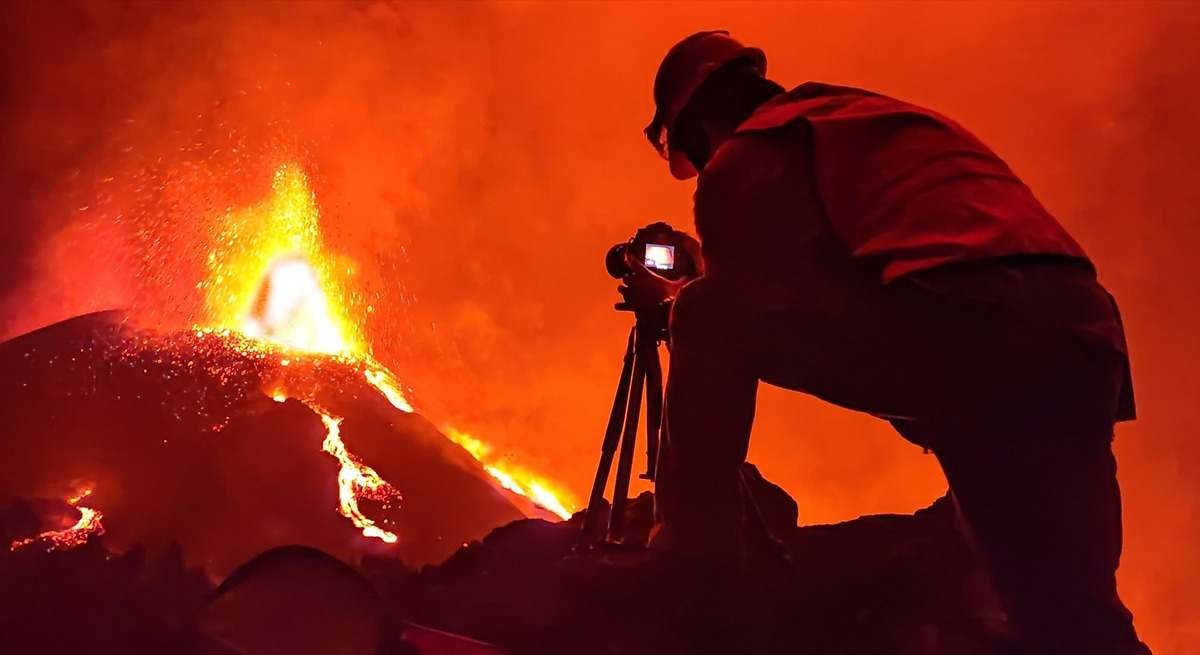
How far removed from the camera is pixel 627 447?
1.49 meters

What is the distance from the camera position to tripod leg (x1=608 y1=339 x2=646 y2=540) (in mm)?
1433

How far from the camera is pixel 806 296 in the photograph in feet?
3.39

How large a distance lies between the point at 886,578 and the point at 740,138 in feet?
2.28

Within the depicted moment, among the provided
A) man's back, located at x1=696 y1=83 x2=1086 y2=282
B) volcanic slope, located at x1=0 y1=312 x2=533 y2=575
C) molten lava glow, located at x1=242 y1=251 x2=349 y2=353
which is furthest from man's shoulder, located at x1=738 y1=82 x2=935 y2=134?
molten lava glow, located at x1=242 y1=251 x2=349 y2=353

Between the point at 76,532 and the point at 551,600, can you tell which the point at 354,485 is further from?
the point at 551,600

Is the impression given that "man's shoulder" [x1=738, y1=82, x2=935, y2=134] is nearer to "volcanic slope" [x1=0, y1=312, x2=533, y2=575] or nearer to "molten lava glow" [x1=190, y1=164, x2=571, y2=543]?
"volcanic slope" [x1=0, y1=312, x2=533, y2=575]

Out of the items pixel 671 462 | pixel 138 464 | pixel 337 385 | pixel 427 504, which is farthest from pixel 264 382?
pixel 671 462

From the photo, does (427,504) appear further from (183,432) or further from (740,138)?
(740,138)

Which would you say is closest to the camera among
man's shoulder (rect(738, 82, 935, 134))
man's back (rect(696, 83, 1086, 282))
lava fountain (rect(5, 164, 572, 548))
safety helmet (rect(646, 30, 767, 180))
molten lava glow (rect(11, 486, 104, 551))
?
man's back (rect(696, 83, 1086, 282))

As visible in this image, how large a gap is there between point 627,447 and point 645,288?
0.31 meters

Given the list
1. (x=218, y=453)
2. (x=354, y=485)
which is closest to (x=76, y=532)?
(x=218, y=453)

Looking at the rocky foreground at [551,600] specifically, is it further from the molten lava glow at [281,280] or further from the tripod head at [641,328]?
the molten lava glow at [281,280]

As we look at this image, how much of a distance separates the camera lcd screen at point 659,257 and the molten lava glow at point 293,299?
1.08 m

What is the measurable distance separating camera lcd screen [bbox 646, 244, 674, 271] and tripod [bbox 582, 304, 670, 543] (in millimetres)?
82
